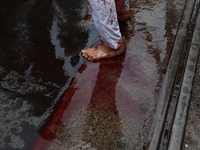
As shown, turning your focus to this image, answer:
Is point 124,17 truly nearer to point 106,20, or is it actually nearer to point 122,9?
point 122,9

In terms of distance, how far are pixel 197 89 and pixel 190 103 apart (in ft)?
0.54

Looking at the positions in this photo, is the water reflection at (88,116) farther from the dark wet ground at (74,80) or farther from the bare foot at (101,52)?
the bare foot at (101,52)

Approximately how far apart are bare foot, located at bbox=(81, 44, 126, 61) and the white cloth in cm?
6

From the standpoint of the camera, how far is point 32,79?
6.44 feet

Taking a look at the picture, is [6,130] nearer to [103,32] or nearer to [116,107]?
[116,107]

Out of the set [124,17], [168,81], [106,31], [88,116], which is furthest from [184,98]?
[124,17]

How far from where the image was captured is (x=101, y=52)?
2.24m

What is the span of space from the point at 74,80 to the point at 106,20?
21.4 inches

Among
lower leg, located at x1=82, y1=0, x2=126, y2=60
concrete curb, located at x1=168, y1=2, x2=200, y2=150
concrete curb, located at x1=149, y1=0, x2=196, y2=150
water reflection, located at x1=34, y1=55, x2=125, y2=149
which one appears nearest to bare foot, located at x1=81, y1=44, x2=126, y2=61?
lower leg, located at x1=82, y1=0, x2=126, y2=60

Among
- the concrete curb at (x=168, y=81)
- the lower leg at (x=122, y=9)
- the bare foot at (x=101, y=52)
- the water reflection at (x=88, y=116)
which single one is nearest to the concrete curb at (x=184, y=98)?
the concrete curb at (x=168, y=81)

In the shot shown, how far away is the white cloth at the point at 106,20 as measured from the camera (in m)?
1.99

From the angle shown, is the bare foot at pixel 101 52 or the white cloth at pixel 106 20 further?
the bare foot at pixel 101 52

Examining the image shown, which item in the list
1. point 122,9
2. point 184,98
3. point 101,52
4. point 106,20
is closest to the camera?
point 184,98

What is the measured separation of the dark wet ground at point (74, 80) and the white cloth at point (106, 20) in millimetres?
177
